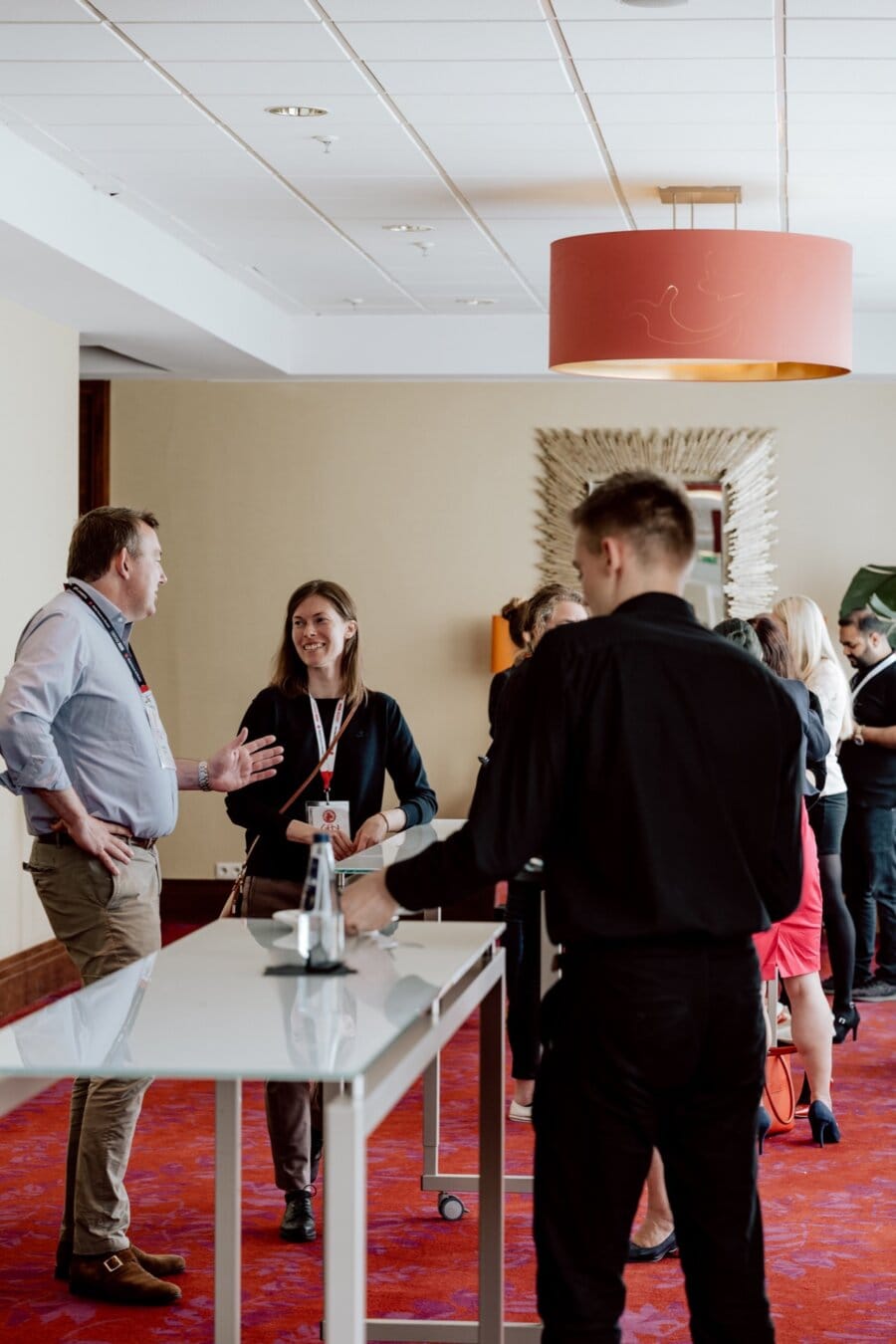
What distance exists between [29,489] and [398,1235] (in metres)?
4.06

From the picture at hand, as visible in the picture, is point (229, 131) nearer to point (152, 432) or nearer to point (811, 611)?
point (811, 611)

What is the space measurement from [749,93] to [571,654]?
10.8 ft

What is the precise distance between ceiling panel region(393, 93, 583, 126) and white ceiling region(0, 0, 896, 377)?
0.04 ft

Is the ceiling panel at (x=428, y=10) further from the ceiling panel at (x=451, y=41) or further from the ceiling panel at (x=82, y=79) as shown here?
the ceiling panel at (x=82, y=79)

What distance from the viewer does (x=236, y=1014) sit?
244cm

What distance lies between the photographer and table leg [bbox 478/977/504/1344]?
3.33 meters

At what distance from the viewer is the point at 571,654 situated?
7.98ft

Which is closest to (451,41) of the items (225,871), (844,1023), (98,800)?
(98,800)

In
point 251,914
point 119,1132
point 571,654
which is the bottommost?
point 119,1132

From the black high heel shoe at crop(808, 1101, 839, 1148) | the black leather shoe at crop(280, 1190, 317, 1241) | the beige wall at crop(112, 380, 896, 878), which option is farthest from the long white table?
the beige wall at crop(112, 380, 896, 878)

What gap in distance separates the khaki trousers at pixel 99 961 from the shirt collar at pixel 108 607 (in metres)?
0.53

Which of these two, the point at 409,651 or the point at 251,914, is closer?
the point at 251,914

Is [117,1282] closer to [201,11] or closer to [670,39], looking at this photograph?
[201,11]

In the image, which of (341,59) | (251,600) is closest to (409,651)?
(251,600)
